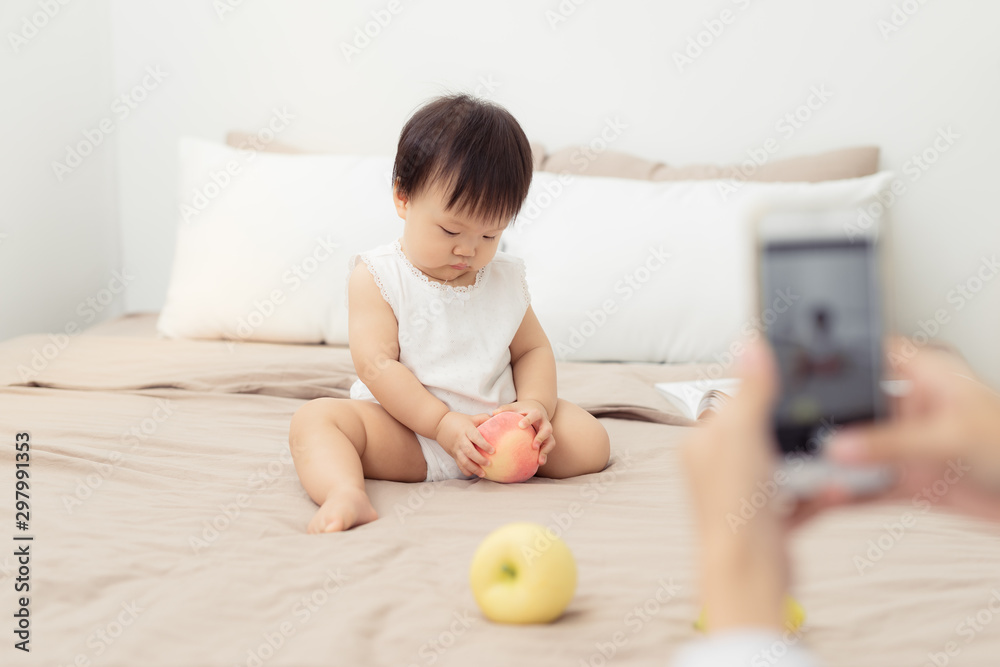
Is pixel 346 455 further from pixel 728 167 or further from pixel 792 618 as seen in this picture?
pixel 728 167

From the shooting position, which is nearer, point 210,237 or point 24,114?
point 210,237

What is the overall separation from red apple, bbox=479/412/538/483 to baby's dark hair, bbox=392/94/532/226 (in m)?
0.28

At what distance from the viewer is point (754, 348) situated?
→ 0.44 metres

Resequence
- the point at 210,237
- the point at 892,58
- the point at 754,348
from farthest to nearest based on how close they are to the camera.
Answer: the point at 892,58
the point at 210,237
the point at 754,348

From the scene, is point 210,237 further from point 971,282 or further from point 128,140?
point 971,282

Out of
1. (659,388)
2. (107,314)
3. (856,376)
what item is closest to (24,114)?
(107,314)

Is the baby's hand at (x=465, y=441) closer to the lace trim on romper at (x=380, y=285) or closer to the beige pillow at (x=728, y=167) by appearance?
the lace trim on romper at (x=380, y=285)

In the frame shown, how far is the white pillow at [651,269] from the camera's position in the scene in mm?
1812

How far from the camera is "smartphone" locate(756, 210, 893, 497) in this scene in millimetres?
455

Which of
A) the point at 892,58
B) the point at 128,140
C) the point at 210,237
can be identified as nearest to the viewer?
the point at 210,237

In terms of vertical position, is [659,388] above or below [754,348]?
below

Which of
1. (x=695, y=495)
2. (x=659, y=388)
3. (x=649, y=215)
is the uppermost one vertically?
(x=649, y=215)

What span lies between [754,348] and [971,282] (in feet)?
6.77

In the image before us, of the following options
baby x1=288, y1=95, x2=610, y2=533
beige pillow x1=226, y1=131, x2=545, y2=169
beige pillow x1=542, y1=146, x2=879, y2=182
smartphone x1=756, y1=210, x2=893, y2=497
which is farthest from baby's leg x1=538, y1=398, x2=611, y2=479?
beige pillow x1=226, y1=131, x2=545, y2=169
